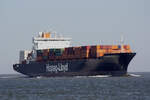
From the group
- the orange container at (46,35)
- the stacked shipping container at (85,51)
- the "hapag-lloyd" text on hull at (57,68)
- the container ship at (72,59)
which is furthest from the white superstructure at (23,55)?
the stacked shipping container at (85,51)

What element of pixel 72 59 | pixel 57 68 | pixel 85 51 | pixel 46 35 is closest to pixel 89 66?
pixel 85 51

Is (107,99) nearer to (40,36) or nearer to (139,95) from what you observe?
(139,95)

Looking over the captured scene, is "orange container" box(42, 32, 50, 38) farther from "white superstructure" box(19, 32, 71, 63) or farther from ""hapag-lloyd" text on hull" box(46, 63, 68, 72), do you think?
""hapag-lloyd" text on hull" box(46, 63, 68, 72)

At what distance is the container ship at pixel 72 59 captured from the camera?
271 feet

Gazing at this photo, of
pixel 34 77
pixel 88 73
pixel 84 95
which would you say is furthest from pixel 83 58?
pixel 84 95

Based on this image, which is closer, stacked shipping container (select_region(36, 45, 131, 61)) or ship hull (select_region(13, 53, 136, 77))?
ship hull (select_region(13, 53, 136, 77))

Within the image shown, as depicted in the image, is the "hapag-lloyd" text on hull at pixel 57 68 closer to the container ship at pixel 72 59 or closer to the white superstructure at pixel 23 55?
the container ship at pixel 72 59

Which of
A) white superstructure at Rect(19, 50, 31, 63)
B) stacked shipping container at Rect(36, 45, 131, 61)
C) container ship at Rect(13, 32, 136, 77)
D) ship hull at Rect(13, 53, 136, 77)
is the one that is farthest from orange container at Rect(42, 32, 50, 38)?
stacked shipping container at Rect(36, 45, 131, 61)

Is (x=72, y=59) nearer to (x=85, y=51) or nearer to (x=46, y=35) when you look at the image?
(x=85, y=51)

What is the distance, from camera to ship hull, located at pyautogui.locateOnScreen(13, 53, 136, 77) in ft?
270

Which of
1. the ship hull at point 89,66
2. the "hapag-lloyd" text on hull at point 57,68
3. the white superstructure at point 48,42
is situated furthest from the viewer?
the white superstructure at point 48,42

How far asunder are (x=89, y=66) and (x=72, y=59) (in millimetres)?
4817

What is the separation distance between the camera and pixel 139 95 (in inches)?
1897

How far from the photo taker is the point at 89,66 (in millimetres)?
84562
